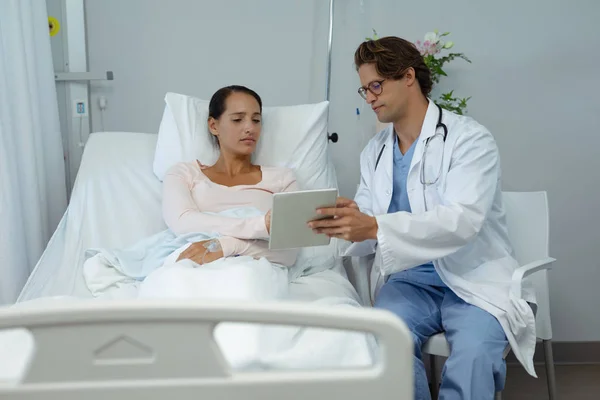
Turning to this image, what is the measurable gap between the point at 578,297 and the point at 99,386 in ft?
8.78

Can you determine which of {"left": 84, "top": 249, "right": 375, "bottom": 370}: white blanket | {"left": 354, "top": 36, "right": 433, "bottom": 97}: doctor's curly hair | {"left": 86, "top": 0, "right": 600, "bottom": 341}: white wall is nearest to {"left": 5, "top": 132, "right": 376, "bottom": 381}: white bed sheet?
{"left": 84, "top": 249, "right": 375, "bottom": 370}: white blanket

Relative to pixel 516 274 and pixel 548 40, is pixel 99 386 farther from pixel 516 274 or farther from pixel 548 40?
pixel 548 40

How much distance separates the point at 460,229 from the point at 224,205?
0.82m

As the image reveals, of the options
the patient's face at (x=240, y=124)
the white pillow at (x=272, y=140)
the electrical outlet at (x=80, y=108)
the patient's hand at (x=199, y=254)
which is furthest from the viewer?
the electrical outlet at (x=80, y=108)

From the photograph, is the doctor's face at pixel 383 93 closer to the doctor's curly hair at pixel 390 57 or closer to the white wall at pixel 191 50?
the doctor's curly hair at pixel 390 57

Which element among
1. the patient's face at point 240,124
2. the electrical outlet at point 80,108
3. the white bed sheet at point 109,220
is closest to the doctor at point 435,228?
the white bed sheet at point 109,220

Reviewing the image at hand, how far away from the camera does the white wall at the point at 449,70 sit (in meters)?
2.98

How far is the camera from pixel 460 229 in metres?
→ 1.86

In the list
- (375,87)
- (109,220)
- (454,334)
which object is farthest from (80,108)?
(454,334)

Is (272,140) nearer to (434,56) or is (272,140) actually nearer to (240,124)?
(240,124)

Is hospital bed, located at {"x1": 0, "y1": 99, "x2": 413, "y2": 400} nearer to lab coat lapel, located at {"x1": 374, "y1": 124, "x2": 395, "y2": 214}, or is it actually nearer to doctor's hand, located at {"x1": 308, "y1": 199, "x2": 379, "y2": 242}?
doctor's hand, located at {"x1": 308, "y1": 199, "x2": 379, "y2": 242}

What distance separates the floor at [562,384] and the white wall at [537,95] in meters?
0.19

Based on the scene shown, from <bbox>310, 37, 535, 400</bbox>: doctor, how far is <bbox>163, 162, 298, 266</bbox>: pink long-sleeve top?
0.94 ft

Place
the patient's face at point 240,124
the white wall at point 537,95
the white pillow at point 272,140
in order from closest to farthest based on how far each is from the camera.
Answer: the patient's face at point 240,124 < the white pillow at point 272,140 < the white wall at point 537,95
